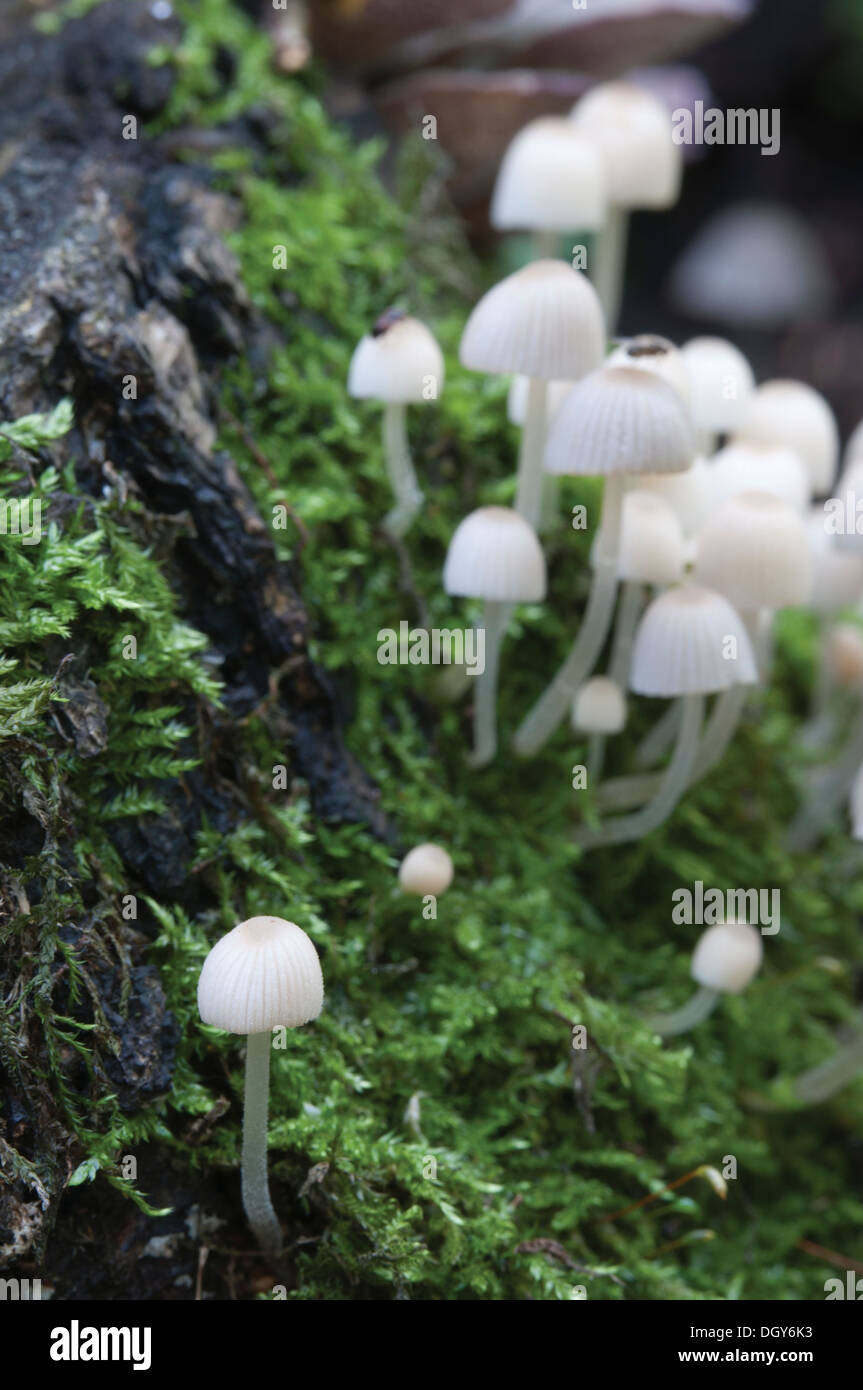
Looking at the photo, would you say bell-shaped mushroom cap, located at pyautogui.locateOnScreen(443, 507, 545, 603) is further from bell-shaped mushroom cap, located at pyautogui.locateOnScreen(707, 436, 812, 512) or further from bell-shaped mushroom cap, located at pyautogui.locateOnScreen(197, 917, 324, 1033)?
bell-shaped mushroom cap, located at pyautogui.locateOnScreen(197, 917, 324, 1033)

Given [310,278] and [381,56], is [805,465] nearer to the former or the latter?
[310,278]

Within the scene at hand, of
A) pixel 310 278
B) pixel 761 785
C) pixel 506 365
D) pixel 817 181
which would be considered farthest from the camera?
pixel 817 181

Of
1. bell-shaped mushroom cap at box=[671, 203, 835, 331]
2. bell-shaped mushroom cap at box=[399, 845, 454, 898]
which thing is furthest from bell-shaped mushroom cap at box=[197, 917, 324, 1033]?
bell-shaped mushroom cap at box=[671, 203, 835, 331]

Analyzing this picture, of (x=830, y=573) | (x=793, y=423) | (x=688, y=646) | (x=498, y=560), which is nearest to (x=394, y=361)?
(x=498, y=560)

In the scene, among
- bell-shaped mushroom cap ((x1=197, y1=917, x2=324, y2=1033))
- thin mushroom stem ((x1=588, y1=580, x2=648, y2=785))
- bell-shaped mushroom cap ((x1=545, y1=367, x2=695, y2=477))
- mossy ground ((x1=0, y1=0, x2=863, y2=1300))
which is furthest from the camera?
thin mushroom stem ((x1=588, y1=580, x2=648, y2=785))

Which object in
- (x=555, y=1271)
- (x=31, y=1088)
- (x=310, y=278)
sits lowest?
(x=555, y=1271)

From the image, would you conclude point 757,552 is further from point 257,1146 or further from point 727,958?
point 257,1146

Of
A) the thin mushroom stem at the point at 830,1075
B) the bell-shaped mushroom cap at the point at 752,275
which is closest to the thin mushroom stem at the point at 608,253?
the thin mushroom stem at the point at 830,1075

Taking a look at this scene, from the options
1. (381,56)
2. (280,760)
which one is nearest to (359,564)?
(280,760)
